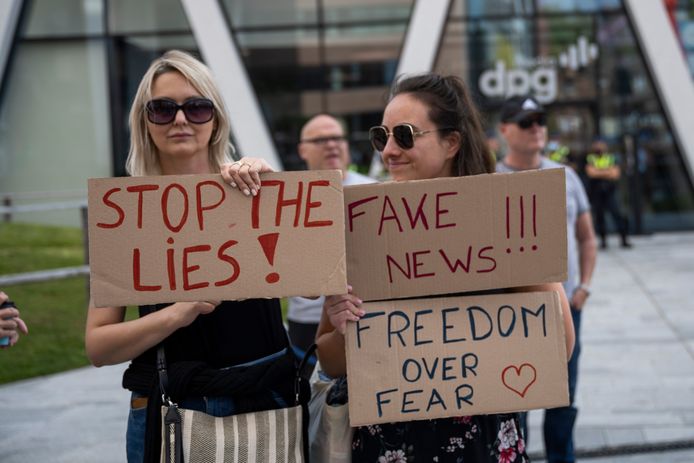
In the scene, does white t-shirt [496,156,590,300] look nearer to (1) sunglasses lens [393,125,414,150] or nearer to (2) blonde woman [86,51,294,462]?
(1) sunglasses lens [393,125,414,150]

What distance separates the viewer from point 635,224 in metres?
16.3

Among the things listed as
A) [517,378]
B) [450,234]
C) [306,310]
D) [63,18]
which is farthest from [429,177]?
[63,18]

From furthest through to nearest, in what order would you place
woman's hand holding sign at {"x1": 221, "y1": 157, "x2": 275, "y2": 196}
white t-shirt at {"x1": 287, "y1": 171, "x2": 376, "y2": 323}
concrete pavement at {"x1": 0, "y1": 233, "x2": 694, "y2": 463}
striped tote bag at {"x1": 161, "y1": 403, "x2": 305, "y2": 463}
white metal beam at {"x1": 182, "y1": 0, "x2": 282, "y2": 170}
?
white metal beam at {"x1": 182, "y1": 0, "x2": 282, "y2": 170} → concrete pavement at {"x1": 0, "y1": 233, "x2": 694, "y2": 463} → white t-shirt at {"x1": 287, "y1": 171, "x2": 376, "y2": 323} → striped tote bag at {"x1": 161, "y1": 403, "x2": 305, "y2": 463} → woman's hand holding sign at {"x1": 221, "y1": 157, "x2": 275, "y2": 196}

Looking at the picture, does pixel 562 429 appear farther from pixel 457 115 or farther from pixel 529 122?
pixel 457 115

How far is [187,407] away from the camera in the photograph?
7.43 feet

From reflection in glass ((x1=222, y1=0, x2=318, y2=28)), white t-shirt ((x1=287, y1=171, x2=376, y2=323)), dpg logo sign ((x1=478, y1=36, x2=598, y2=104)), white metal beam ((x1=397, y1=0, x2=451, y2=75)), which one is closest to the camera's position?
white t-shirt ((x1=287, y1=171, x2=376, y2=323))

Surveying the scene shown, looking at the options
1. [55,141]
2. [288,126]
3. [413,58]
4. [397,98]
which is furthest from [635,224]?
[397,98]

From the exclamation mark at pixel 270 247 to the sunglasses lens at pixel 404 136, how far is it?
50cm

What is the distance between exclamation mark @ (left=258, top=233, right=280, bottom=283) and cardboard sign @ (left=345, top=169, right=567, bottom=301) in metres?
0.21

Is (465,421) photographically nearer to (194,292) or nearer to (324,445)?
(324,445)

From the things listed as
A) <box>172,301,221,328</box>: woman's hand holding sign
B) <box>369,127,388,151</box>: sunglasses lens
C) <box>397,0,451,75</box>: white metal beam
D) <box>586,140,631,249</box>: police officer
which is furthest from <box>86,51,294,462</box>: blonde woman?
<box>397,0,451,75</box>: white metal beam

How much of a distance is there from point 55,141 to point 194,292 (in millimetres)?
16934

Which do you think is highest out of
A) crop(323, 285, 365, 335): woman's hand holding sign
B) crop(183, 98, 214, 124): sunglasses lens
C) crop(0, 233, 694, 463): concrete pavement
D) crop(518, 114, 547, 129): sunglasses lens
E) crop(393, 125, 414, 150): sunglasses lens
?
crop(518, 114, 547, 129): sunglasses lens

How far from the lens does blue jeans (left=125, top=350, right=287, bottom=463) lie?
2.27 metres
